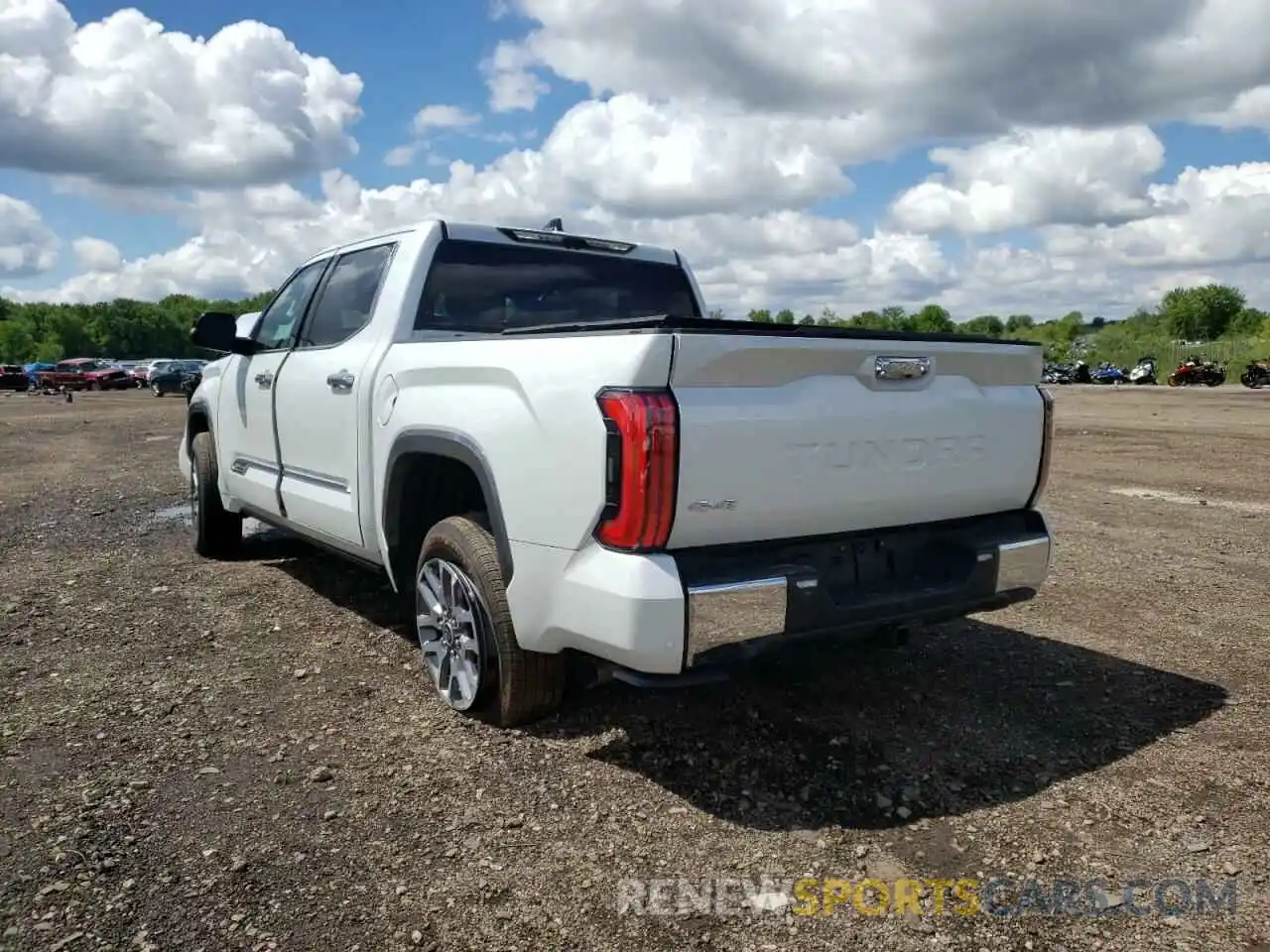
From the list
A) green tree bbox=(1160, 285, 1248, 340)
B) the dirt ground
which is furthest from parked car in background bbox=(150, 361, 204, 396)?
green tree bbox=(1160, 285, 1248, 340)

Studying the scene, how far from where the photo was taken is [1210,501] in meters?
9.28

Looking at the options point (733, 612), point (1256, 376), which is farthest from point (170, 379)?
point (1256, 376)

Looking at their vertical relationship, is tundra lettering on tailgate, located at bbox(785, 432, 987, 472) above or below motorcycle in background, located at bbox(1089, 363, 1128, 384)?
above

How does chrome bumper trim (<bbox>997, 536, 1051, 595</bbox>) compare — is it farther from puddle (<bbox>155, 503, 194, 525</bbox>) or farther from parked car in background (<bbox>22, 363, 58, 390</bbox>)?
parked car in background (<bbox>22, 363, 58, 390</bbox>)

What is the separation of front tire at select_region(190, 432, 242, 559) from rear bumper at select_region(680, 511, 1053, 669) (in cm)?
444

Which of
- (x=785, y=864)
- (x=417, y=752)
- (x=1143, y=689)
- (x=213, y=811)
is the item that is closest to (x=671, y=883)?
(x=785, y=864)

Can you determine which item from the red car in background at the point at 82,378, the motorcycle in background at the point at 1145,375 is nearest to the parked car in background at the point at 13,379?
the red car in background at the point at 82,378

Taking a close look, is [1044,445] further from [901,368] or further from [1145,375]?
[1145,375]

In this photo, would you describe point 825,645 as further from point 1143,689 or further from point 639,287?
point 639,287

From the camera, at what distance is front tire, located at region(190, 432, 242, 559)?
635 cm

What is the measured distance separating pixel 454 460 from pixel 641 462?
1272mm

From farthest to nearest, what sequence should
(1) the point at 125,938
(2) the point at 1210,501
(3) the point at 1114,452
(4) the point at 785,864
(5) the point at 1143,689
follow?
(3) the point at 1114,452
(2) the point at 1210,501
(5) the point at 1143,689
(4) the point at 785,864
(1) the point at 125,938

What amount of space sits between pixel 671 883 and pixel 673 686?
0.55 m

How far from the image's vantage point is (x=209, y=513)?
254 inches
